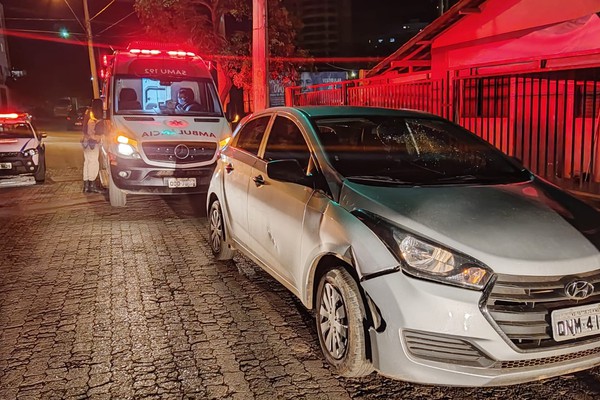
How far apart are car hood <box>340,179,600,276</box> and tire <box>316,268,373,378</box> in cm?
48

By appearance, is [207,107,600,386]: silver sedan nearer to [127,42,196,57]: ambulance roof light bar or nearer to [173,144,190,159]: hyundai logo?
[173,144,190,159]: hyundai logo

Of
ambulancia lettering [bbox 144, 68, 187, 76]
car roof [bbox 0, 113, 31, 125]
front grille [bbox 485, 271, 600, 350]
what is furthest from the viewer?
car roof [bbox 0, 113, 31, 125]

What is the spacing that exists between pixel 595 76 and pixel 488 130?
1.86 metres

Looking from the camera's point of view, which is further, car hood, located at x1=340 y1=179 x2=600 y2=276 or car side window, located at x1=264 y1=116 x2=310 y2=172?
car side window, located at x1=264 y1=116 x2=310 y2=172

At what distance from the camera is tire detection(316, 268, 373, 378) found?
3371 millimetres

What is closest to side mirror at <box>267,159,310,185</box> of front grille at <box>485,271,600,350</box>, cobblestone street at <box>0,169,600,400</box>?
cobblestone street at <box>0,169,600,400</box>

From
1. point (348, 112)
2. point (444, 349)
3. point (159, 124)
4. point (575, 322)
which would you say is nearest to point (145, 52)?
point (159, 124)

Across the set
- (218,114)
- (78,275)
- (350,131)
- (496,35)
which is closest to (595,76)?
(350,131)

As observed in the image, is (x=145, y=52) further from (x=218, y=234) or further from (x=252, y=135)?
(x=252, y=135)

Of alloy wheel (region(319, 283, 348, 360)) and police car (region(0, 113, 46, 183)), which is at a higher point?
police car (region(0, 113, 46, 183))

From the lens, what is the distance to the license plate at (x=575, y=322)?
301cm

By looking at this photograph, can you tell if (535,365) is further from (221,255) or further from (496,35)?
(496,35)

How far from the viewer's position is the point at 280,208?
443 centimetres

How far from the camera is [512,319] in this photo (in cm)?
298
